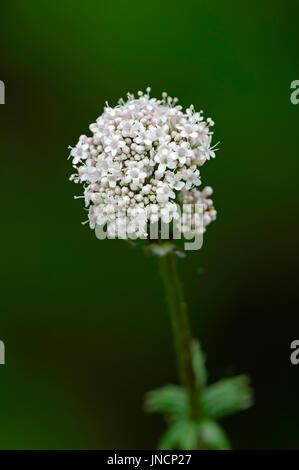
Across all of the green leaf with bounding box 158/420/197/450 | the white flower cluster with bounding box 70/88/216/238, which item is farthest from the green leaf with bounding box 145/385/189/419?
the white flower cluster with bounding box 70/88/216/238

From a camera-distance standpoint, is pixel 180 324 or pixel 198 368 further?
pixel 198 368

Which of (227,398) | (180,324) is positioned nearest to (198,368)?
(227,398)

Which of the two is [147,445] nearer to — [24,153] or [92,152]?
[24,153]

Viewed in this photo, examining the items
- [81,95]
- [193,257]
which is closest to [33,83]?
[81,95]

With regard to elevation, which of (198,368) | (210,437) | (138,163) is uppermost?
(138,163)

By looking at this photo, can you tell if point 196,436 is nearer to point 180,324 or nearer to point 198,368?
point 198,368

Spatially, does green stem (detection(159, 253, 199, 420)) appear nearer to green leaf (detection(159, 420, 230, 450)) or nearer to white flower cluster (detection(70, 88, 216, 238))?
green leaf (detection(159, 420, 230, 450))
